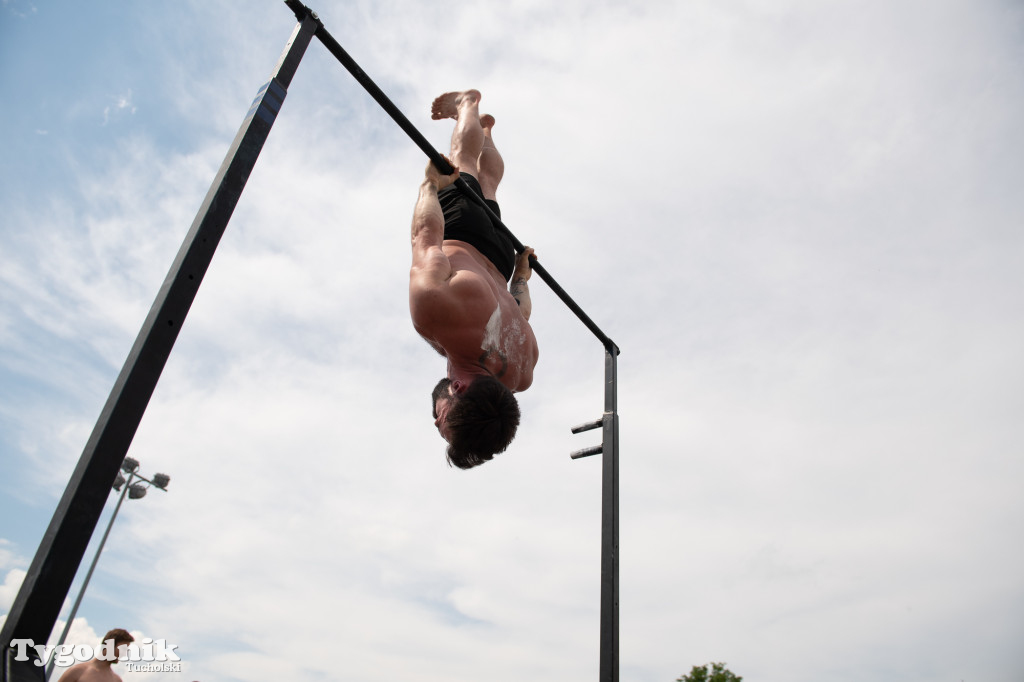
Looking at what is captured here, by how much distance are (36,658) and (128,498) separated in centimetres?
1227

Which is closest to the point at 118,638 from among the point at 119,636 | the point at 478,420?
the point at 119,636

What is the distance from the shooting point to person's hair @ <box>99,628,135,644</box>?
14.3ft

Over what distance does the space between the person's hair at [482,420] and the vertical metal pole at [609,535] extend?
→ 1.15m

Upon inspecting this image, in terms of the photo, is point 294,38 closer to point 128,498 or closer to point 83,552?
point 83,552

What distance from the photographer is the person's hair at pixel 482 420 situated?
119 inches

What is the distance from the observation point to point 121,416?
172 centimetres

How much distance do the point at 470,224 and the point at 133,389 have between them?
2.14m

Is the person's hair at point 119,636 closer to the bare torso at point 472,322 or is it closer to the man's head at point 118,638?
the man's head at point 118,638

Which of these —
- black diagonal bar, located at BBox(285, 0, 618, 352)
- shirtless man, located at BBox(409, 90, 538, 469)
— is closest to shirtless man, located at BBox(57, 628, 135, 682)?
shirtless man, located at BBox(409, 90, 538, 469)

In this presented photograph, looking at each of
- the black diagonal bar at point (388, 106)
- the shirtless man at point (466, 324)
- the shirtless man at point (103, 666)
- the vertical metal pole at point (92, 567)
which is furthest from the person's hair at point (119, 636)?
the vertical metal pole at point (92, 567)

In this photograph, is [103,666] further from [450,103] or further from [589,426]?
[450,103]

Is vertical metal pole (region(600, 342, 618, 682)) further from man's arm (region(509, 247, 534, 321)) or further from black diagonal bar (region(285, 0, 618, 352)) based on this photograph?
black diagonal bar (region(285, 0, 618, 352))

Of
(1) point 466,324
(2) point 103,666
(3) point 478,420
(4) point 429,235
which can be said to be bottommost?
(2) point 103,666

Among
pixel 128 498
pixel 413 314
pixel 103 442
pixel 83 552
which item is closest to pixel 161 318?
pixel 103 442
